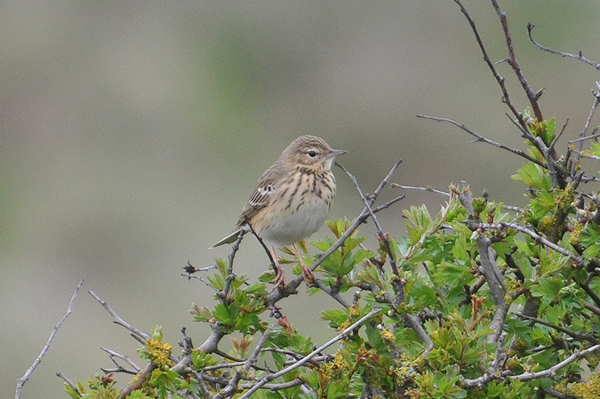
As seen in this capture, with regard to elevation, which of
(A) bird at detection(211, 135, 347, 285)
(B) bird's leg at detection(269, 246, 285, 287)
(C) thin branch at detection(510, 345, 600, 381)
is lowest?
(C) thin branch at detection(510, 345, 600, 381)

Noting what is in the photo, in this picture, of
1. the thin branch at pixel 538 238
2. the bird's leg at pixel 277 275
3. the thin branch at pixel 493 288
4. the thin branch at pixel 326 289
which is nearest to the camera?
the thin branch at pixel 538 238

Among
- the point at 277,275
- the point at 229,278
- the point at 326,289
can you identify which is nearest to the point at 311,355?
the point at 229,278

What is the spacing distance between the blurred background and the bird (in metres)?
3.79

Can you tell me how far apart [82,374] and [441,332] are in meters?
8.29

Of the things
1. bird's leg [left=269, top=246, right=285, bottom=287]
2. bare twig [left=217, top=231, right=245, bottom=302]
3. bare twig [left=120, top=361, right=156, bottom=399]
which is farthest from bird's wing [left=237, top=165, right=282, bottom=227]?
bare twig [left=120, top=361, right=156, bottom=399]

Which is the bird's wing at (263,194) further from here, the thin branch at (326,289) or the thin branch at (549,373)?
the thin branch at (549,373)

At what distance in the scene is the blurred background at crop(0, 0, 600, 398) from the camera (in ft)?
40.1

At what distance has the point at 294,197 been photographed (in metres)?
6.09

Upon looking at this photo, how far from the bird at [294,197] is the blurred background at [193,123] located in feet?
12.4

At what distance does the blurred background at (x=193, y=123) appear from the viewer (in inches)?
481

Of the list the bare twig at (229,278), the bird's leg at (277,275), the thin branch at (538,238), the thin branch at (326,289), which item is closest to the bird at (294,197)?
the bird's leg at (277,275)

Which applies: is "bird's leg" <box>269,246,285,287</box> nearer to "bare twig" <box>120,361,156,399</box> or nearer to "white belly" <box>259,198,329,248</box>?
"bare twig" <box>120,361,156,399</box>

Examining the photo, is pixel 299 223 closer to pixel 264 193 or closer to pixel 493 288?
pixel 264 193

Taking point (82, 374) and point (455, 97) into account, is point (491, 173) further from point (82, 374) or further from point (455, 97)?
point (82, 374)
